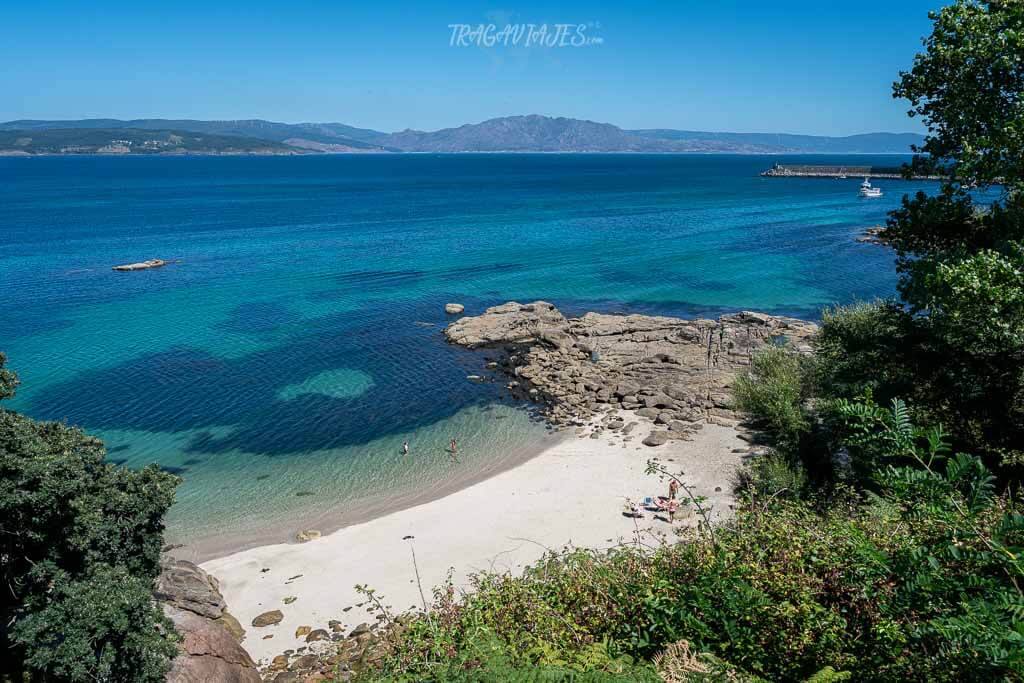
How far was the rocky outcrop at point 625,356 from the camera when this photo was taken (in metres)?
34.7

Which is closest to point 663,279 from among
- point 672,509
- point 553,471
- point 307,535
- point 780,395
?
point 780,395

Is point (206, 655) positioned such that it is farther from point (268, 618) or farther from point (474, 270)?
point (474, 270)

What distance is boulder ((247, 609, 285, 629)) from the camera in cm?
1935

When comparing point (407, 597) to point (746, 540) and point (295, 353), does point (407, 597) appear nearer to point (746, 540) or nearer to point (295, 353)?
point (746, 540)

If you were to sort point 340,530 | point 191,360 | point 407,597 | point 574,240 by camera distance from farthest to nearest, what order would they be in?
point 574,240 < point 191,360 < point 340,530 < point 407,597

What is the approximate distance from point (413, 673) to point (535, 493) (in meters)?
16.3

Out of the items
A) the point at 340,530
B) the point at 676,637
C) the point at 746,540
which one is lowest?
the point at 340,530

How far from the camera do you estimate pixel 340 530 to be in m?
24.9

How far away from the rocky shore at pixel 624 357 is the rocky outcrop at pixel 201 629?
1871 cm

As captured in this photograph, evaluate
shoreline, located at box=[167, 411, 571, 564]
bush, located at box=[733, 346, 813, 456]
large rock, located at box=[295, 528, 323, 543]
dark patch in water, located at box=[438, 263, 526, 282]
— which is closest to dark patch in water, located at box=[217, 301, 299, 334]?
dark patch in water, located at box=[438, 263, 526, 282]

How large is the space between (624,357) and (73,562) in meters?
32.2

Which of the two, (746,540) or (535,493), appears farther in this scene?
(535,493)

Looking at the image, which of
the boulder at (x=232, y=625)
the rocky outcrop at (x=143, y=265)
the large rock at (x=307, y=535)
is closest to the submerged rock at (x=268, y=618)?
the boulder at (x=232, y=625)

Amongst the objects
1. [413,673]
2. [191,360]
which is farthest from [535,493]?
[191,360]
